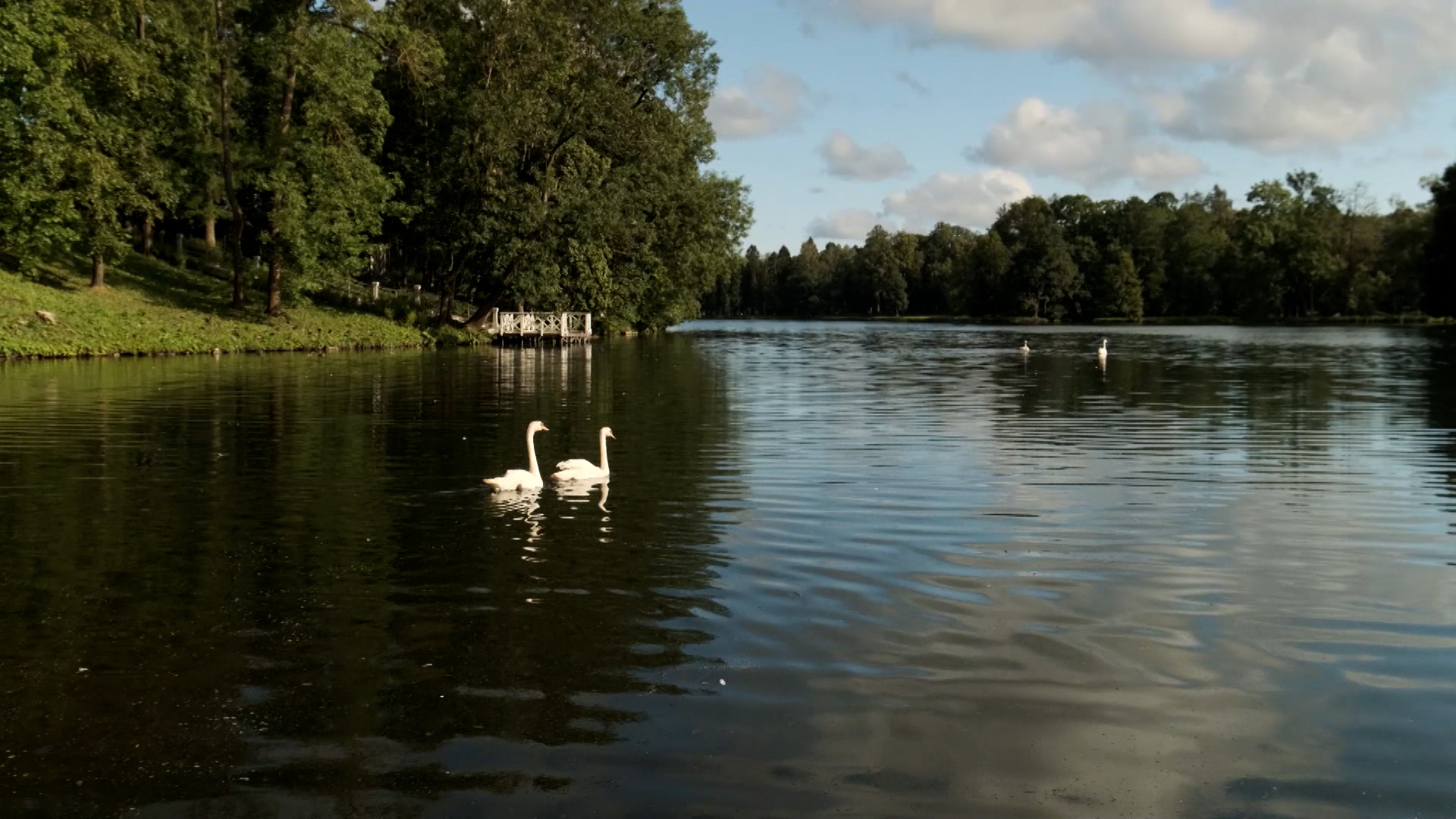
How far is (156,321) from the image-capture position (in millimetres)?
49500

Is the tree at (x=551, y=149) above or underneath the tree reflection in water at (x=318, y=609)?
above

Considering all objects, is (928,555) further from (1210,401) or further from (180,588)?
(1210,401)

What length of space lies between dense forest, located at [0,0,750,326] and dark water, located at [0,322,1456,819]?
29.7 m

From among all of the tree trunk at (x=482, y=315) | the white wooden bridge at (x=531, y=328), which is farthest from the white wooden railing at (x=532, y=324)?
the tree trunk at (x=482, y=315)

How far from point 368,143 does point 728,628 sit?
2236 inches

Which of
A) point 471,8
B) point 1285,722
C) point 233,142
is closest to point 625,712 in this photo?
point 1285,722

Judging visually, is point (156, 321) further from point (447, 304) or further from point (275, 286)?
point (447, 304)

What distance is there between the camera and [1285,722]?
7.60 meters

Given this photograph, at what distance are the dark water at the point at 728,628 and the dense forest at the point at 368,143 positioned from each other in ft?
97.6

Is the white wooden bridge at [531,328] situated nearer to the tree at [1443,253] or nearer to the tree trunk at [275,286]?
the tree trunk at [275,286]

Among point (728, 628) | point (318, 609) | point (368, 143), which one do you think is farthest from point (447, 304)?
point (728, 628)

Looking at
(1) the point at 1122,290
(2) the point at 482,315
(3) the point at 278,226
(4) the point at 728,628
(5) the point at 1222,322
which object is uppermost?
(1) the point at 1122,290

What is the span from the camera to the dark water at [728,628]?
21.9ft

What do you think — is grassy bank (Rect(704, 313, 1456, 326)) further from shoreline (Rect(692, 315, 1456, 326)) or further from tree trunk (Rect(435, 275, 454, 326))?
tree trunk (Rect(435, 275, 454, 326))
